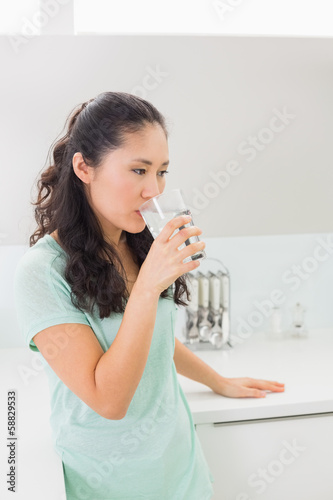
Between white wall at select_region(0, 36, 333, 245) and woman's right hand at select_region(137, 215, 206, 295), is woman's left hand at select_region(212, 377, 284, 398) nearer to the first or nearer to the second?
white wall at select_region(0, 36, 333, 245)

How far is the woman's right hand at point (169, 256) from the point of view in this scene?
0.99 m

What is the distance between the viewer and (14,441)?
142cm

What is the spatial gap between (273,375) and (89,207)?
3.18 feet

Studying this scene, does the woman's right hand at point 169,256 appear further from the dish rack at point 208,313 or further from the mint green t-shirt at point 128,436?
the dish rack at point 208,313

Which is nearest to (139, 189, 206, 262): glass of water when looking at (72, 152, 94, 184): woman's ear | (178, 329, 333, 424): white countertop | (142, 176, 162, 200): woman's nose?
(142, 176, 162, 200): woman's nose

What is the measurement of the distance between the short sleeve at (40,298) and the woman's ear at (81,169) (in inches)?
7.2

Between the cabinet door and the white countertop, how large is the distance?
0.13 feet

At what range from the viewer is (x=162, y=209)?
1.06m

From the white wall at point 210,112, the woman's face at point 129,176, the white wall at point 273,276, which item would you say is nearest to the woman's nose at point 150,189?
the woman's face at point 129,176

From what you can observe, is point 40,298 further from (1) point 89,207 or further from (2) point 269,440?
(2) point 269,440

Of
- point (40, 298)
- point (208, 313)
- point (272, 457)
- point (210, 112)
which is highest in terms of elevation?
point (210, 112)

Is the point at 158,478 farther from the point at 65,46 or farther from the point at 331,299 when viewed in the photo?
the point at 331,299

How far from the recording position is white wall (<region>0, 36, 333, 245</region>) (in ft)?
5.48

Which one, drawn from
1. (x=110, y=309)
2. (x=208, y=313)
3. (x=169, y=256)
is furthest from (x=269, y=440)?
(x=169, y=256)
